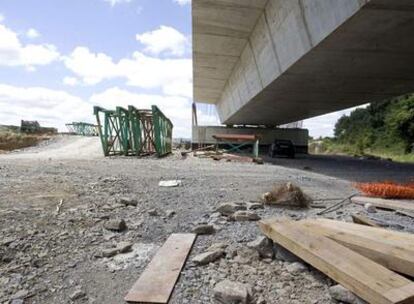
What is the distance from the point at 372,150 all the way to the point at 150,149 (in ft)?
98.7

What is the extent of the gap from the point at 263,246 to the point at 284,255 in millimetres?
290

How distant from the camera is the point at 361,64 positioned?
11672 mm

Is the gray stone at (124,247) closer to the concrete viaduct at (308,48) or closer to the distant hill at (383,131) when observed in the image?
the concrete viaduct at (308,48)

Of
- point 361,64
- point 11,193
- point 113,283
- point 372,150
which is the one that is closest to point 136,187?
point 11,193

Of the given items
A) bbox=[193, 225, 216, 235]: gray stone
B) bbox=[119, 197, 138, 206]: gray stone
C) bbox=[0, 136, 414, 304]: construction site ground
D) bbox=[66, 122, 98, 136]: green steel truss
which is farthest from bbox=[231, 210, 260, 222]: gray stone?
bbox=[66, 122, 98, 136]: green steel truss

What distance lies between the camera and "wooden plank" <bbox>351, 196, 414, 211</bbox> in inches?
248

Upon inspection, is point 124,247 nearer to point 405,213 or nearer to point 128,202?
point 128,202

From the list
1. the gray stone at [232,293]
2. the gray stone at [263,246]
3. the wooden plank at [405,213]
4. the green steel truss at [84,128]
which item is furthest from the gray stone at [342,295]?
the green steel truss at [84,128]

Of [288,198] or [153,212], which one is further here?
[288,198]

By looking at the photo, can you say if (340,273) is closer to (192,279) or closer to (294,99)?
(192,279)

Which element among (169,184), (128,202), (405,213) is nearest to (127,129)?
(169,184)

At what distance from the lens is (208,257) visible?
3.99m

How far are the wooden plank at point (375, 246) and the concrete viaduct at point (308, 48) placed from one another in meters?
4.93

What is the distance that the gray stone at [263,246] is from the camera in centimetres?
406
